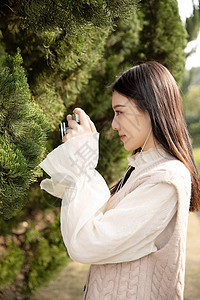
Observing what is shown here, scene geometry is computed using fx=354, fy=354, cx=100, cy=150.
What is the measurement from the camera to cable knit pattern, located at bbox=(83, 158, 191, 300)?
36.7 inches

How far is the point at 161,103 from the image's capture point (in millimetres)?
1004

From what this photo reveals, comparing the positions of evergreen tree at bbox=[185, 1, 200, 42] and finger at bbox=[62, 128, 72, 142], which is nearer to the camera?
finger at bbox=[62, 128, 72, 142]

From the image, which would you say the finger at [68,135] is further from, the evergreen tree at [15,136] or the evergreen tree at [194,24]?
the evergreen tree at [194,24]

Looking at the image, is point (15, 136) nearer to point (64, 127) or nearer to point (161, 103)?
point (64, 127)

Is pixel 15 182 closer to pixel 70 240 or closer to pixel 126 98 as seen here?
pixel 70 240

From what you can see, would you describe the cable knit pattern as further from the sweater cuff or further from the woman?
the sweater cuff

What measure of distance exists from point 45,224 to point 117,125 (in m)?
1.38

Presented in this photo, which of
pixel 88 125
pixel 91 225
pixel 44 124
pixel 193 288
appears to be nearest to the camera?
pixel 91 225

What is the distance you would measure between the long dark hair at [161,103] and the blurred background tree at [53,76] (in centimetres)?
25

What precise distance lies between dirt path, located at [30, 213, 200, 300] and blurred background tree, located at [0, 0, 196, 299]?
541 mm

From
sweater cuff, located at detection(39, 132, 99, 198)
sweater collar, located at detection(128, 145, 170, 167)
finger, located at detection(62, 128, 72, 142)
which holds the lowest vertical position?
sweater collar, located at detection(128, 145, 170, 167)

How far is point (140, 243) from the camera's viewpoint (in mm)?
916

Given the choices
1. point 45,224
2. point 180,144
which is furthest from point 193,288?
point 180,144

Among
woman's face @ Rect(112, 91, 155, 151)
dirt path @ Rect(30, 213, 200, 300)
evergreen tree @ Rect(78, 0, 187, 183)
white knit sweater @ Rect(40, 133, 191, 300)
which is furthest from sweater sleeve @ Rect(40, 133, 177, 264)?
dirt path @ Rect(30, 213, 200, 300)
